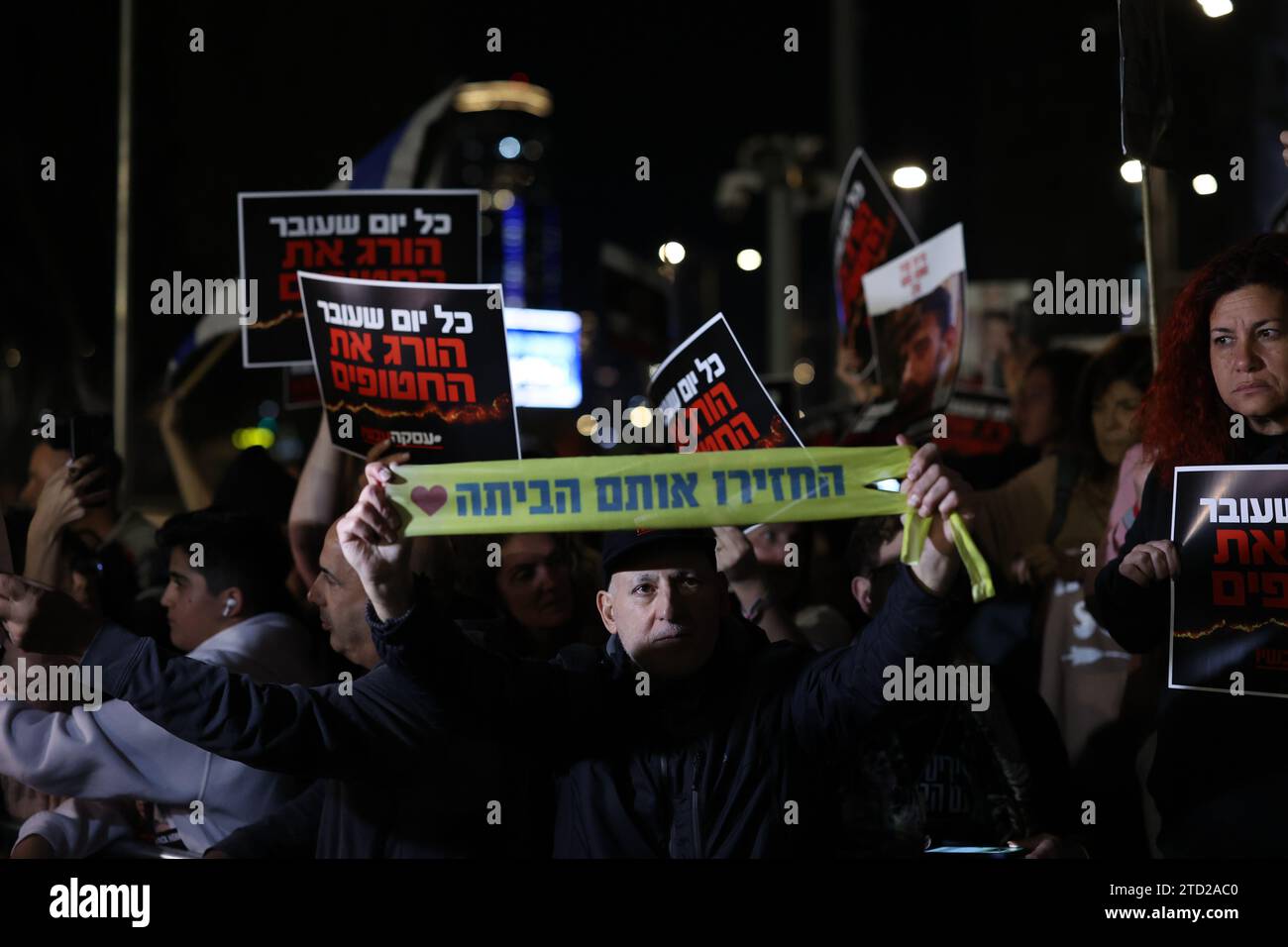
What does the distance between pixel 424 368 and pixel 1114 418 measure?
2677 millimetres

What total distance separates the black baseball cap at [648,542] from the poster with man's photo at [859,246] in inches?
113

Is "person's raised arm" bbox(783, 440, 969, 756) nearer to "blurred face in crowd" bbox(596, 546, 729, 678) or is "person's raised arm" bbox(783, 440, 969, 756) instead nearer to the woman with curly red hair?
"blurred face in crowd" bbox(596, 546, 729, 678)

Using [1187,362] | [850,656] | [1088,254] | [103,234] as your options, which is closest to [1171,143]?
[1187,362]

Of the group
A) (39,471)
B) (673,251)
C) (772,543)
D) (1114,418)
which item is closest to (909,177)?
(673,251)

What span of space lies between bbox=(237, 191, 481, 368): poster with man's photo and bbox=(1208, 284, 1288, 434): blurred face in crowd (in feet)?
8.85

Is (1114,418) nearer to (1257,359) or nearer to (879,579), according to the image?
(879,579)

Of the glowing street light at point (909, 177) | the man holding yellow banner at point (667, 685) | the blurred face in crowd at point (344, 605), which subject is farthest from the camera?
the glowing street light at point (909, 177)

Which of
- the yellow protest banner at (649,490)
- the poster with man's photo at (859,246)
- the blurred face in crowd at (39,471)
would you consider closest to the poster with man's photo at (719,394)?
the yellow protest banner at (649,490)

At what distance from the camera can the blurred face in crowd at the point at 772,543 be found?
570 centimetres

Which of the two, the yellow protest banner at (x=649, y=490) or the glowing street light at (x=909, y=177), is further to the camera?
the glowing street light at (x=909, y=177)

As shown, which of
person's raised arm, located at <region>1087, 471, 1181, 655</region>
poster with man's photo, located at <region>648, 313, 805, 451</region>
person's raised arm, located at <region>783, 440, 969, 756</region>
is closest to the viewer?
person's raised arm, located at <region>783, 440, 969, 756</region>

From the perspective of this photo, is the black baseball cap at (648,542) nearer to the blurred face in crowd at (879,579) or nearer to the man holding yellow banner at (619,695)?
the man holding yellow banner at (619,695)

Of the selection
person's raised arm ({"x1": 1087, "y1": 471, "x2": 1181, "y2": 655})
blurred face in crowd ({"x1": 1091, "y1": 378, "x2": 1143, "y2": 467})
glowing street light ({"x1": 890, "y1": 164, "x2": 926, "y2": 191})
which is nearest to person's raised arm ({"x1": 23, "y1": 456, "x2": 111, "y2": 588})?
person's raised arm ({"x1": 1087, "y1": 471, "x2": 1181, "y2": 655})

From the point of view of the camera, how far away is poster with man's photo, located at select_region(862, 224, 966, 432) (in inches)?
232
